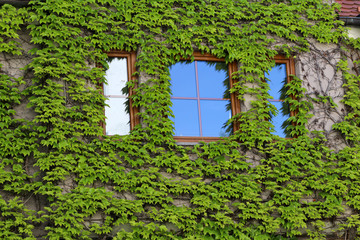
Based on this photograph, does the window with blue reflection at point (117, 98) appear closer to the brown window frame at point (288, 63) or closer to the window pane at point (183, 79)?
the window pane at point (183, 79)

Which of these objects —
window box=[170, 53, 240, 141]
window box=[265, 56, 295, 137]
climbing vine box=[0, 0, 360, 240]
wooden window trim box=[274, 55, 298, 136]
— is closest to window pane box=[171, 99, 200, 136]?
window box=[170, 53, 240, 141]

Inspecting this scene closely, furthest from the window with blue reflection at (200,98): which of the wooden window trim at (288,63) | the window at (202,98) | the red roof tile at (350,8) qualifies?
the red roof tile at (350,8)

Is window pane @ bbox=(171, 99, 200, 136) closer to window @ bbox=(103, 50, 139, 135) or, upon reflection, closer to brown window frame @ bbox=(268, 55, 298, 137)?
window @ bbox=(103, 50, 139, 135)

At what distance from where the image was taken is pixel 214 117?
9484 mm

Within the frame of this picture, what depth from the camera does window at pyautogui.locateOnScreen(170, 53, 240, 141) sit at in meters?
9.33

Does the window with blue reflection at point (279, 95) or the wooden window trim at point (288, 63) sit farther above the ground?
the wooden window trim at point (288, 63)

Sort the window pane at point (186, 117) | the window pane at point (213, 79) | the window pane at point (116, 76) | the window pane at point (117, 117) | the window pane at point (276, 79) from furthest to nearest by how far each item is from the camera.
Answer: the window pane at point (276, 79), the window pane at point (213, 79), the window pane at point (186, 117), the window pane at point (116, 76), the window pane at point (117, 117)

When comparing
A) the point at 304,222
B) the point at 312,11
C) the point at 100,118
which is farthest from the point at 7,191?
the point at 312,11

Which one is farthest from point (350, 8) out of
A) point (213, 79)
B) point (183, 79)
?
point (183, 79)

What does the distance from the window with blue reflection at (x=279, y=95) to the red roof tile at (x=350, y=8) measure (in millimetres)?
1833

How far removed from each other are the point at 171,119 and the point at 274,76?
85.5 inches

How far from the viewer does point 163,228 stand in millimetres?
8312

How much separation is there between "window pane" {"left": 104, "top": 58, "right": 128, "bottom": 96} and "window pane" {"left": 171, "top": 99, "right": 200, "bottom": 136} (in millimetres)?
928

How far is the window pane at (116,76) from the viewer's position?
360 inches
